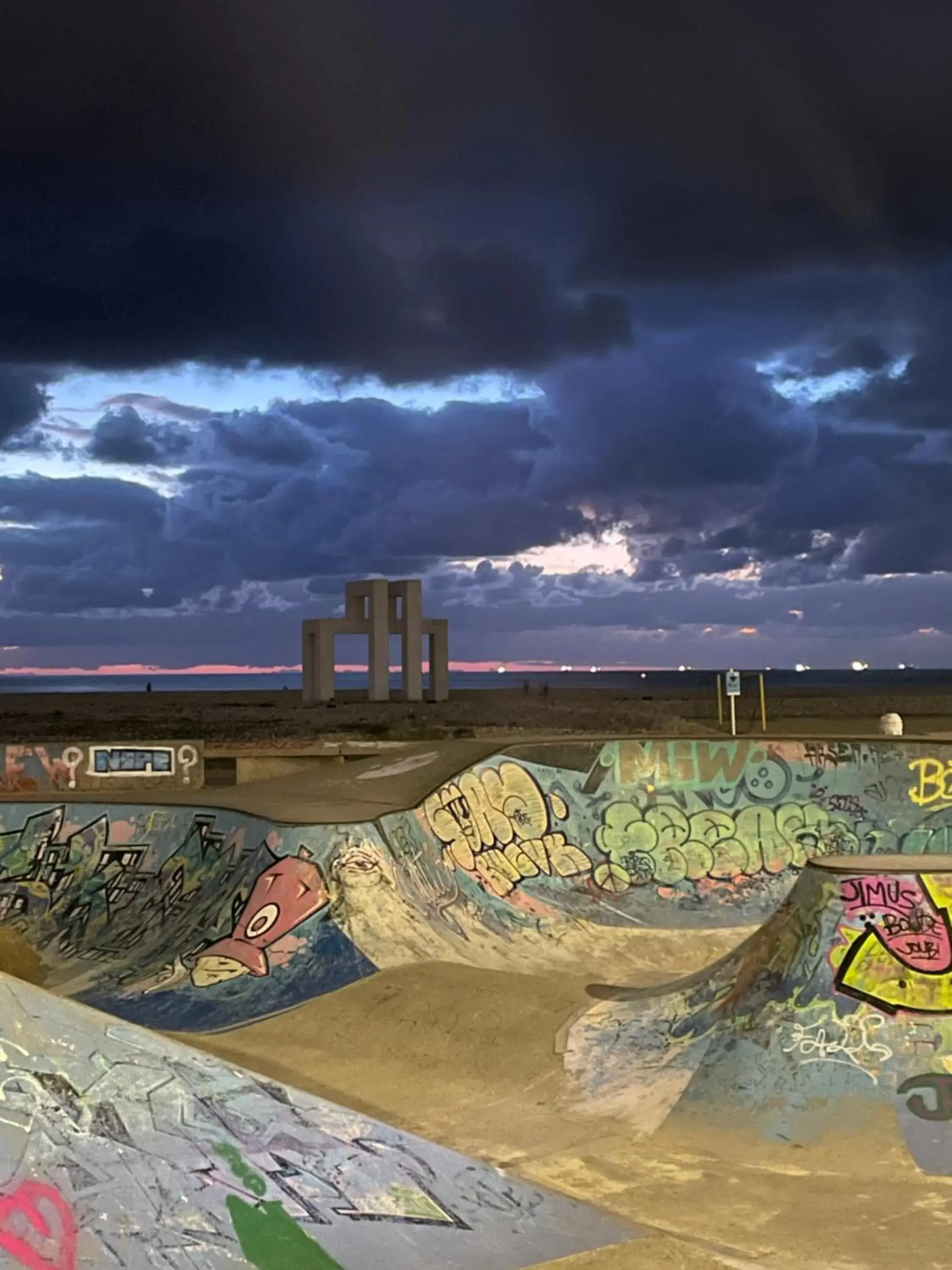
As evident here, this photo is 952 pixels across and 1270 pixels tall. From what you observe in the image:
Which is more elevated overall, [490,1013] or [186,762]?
[186,762]

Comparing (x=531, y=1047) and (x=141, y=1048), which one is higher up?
(x=141, y=1048)

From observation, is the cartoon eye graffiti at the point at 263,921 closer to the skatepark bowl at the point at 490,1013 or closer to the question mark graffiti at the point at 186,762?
the skatepark bowl at the point at 490,1013

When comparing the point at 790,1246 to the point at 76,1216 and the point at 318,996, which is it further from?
the point at 318,996

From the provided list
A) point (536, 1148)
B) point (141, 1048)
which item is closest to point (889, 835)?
point (536, 1148)

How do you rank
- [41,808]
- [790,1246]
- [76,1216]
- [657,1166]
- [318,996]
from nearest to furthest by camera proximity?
1. [76,1216]
2. [790,1246]
3. [657,1166]
4. [318,996]
5. [41,808]

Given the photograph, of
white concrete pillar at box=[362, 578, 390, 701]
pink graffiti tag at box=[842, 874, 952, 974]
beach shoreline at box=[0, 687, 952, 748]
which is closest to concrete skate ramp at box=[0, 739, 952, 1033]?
beach shoreline at box=[0, 687, 952, 748]

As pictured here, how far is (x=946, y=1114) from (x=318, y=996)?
6.87 metres

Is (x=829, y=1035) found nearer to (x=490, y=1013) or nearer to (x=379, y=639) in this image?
(x=490, y=1013)

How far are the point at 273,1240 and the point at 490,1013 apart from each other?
7238 mm

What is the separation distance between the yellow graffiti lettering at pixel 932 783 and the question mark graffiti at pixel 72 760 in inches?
616

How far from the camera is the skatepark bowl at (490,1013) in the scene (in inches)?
238

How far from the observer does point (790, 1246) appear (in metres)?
7.79

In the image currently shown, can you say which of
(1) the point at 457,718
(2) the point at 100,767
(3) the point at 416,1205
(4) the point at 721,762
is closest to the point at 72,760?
(2) the point at 100,767

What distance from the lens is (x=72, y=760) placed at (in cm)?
2592
